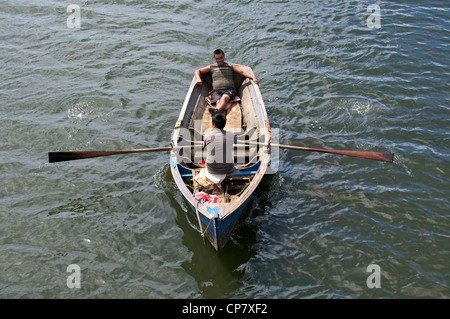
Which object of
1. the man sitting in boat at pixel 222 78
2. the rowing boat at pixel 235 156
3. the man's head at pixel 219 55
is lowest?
the rowing boat at pixel 235 156

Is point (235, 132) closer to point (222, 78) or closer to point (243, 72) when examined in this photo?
point (222, 78)

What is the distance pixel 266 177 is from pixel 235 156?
0.89 metres

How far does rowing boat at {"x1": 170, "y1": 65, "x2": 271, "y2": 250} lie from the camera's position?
706 centimetres

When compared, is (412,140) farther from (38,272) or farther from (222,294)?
(38,272)

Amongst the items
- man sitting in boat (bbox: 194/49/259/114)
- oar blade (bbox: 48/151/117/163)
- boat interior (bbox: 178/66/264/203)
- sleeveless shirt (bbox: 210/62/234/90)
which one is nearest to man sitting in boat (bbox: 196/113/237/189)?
boat interior (bbox: 178/66/264/203)

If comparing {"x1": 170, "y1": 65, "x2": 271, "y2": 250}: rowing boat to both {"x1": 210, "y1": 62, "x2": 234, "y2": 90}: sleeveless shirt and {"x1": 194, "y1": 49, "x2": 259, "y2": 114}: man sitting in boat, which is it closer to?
{"x1": 194, "y1": 49, "x2": 259, "y2": 114}: man sitting in boat

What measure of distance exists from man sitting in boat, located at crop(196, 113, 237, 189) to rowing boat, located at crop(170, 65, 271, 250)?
7.5 inches

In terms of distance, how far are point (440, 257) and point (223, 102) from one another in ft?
20.2

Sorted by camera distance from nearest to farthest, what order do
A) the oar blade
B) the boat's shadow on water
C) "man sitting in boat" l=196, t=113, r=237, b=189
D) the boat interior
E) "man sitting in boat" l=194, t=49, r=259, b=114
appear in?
the boat's shadow on water < "man sitting in boat" l=196, t=113, r=237, b=189 < the boat interior < the oar blade < "man sitting in boat" l=194, t=49, r=259, b=114

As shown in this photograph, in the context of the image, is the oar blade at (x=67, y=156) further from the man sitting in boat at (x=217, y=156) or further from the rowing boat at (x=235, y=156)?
the man sitting in boat at (x=217, y=156)

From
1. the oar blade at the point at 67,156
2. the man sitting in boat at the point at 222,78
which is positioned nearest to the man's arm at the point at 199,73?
the man sitting in boat at the point at 222,78

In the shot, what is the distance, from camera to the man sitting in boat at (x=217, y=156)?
7.90 metres

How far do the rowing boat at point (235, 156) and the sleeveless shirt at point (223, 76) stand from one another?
0.40 meters
